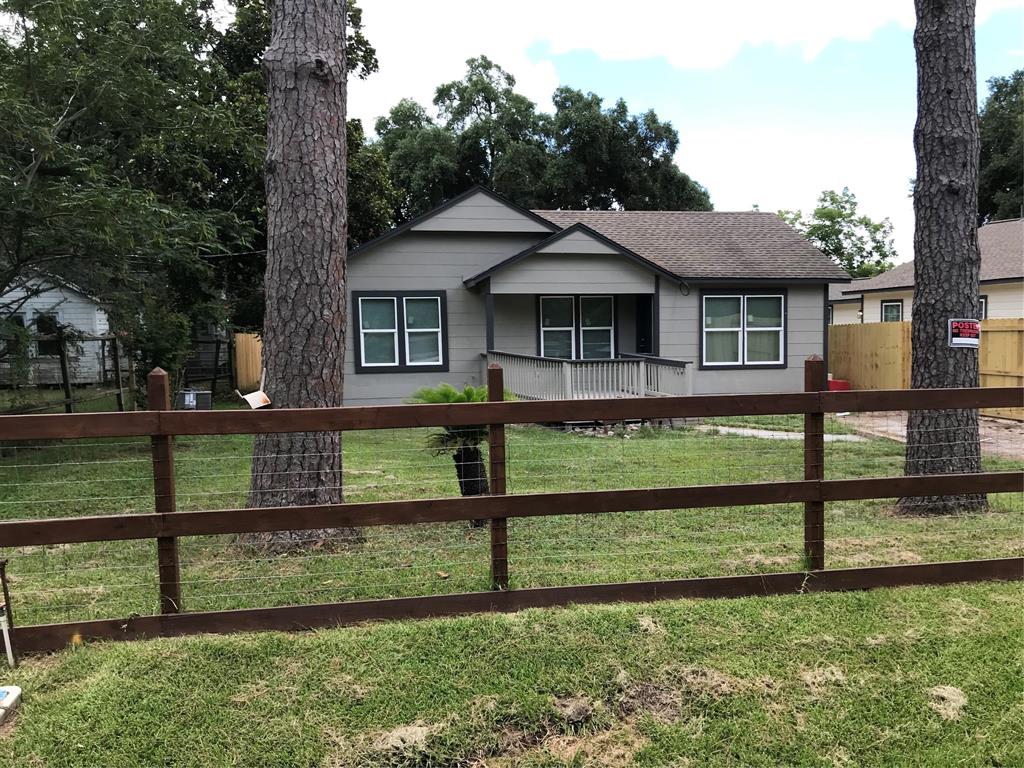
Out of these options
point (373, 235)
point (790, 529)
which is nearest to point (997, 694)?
point (790, 529)

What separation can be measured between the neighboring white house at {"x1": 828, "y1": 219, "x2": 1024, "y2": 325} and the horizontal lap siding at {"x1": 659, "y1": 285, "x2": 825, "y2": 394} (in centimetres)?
357

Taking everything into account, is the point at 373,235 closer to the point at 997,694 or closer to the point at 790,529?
the point at 790,529

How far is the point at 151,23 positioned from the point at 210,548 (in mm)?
8602

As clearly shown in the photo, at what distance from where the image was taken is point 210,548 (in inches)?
197

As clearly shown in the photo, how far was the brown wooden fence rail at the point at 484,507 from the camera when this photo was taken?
3443 mm

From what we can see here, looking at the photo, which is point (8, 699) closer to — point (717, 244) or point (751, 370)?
point (751, 370)

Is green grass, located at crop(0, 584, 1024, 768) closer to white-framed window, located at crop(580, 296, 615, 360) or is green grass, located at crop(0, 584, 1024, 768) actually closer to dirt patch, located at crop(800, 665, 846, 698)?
dirt patch, located at crop(800, 665, 846, 698)

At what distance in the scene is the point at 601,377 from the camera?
1255 centimetres

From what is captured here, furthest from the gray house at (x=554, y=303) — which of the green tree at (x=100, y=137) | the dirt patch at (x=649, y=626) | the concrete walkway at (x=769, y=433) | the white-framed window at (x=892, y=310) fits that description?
the dirt patch at (x=649, y=626)

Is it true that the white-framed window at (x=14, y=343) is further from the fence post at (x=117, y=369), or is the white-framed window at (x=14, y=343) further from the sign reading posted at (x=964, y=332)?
the sign reading posted at (x=964, y=332)

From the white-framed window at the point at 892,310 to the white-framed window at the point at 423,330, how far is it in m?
15.7

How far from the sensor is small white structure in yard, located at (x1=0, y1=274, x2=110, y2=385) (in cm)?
1058

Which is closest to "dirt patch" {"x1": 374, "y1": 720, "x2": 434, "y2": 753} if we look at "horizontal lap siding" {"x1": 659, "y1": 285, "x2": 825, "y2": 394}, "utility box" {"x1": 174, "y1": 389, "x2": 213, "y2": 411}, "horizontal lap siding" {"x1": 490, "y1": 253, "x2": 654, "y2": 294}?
"utility box" {"x1": 174, "y1": 389, "x2": 213, "y2": 411}

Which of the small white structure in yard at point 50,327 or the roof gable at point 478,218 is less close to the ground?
the roof gable at point 478,218
